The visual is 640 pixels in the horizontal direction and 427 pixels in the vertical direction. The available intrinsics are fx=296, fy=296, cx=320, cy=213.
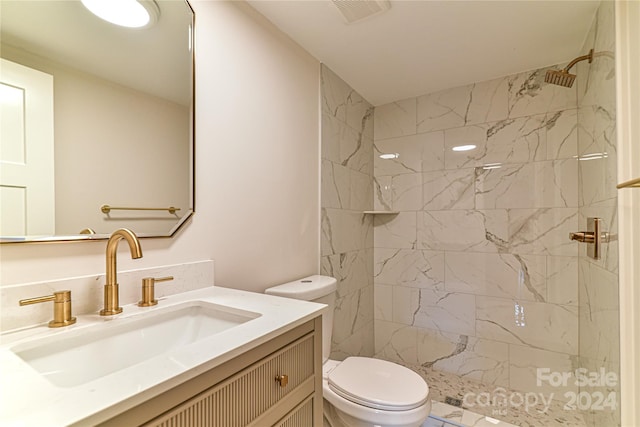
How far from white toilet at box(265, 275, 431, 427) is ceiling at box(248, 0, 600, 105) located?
137cm

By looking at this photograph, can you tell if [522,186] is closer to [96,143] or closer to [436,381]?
[436,381]

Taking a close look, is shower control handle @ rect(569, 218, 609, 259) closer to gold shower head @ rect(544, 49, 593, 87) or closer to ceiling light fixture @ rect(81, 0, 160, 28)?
gold shower head @ rect(544, 49, 593, 87)

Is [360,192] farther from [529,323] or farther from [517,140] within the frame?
[529,323]

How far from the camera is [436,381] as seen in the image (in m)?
2.17

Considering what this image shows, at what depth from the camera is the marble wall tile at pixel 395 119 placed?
2469 millimetres

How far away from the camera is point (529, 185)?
203cm

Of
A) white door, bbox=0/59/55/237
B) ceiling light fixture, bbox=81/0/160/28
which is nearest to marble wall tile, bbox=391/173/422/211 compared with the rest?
ceiling light fixture, bbox=81/0/160/28

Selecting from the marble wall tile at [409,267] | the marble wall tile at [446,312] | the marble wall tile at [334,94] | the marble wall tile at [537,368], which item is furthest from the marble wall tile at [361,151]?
the marble wall tile at [537,368]

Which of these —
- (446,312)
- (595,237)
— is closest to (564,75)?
(595,237)

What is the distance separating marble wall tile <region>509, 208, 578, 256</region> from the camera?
190 cm

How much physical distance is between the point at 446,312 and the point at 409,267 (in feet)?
1.40

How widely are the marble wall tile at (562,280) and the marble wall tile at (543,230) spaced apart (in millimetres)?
51

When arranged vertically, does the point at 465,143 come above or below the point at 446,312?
above

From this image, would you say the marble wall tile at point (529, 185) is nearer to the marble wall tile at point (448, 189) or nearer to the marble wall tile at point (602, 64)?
the marble wall tile at point (448, 189)
